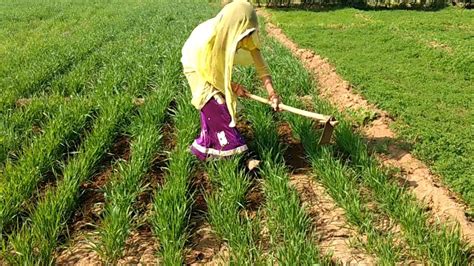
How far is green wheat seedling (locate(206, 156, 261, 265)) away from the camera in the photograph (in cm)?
277

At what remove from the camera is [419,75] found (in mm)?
6715

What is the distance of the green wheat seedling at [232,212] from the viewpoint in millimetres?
2770

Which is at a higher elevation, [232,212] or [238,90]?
[238,90]

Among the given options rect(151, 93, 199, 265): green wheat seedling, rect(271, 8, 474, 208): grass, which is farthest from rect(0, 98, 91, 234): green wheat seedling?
rect(271, 8, 474, 208): grass

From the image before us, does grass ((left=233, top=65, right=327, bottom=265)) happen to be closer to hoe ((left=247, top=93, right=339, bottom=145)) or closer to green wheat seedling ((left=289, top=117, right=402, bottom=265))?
green wheat seedling ((left=289, top=117, right=402, bottom=265))

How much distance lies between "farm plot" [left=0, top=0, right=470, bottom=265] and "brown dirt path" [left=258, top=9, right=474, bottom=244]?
208 millimetres

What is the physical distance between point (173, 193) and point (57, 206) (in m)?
0.75

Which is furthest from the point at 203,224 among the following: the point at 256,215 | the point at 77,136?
the point at 77,136

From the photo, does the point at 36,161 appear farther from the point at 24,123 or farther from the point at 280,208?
the point at 280,208

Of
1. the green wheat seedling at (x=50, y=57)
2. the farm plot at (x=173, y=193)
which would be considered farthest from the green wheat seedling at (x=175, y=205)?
the green wheat seedling at (x=50, y=57)

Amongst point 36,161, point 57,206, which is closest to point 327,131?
point 57,206

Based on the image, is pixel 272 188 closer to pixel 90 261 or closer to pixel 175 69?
pixel 90 261

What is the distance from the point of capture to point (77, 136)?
14.6 ft

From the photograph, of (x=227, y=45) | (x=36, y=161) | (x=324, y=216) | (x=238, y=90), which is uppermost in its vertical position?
(x=227, y=45)
